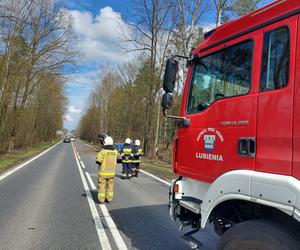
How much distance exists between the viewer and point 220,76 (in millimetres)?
4133

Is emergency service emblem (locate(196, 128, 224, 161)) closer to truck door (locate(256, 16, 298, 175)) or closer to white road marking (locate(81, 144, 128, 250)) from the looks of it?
truck door (locate(256, 16, 298, 175))

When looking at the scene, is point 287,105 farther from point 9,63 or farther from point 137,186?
point 9,63

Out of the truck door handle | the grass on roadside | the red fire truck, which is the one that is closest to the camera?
the red fire truck

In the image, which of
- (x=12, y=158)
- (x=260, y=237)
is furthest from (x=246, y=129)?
(x=12, y=158)

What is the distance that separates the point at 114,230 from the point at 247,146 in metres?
3.80

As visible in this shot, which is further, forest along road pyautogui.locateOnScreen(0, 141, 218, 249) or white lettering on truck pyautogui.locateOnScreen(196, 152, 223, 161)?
forest along road pyautogui.locateOnScreen(0, 141, 218, 249)

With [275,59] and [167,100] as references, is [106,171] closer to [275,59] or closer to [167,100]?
[167,100]

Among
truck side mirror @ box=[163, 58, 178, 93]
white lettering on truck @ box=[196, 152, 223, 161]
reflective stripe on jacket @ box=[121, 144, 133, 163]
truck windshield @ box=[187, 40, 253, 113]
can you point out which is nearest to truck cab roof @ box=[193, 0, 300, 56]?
truck windshield @ box=[187, 40, 253, 113]

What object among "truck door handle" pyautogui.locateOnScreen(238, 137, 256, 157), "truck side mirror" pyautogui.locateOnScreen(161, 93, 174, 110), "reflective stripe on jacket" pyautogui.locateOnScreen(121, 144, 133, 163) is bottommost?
"reflective stripe on jacket" pyautogui.locateOnScreen(121, 144, 133, 163)

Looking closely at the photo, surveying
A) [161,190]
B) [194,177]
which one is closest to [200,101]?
[194,177]

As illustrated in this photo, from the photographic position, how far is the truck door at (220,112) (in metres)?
3.55

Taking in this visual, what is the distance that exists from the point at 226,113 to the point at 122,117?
51005mm

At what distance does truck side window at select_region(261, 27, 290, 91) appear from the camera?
3.24 metres

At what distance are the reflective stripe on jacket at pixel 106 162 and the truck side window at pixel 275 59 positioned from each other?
642cm
